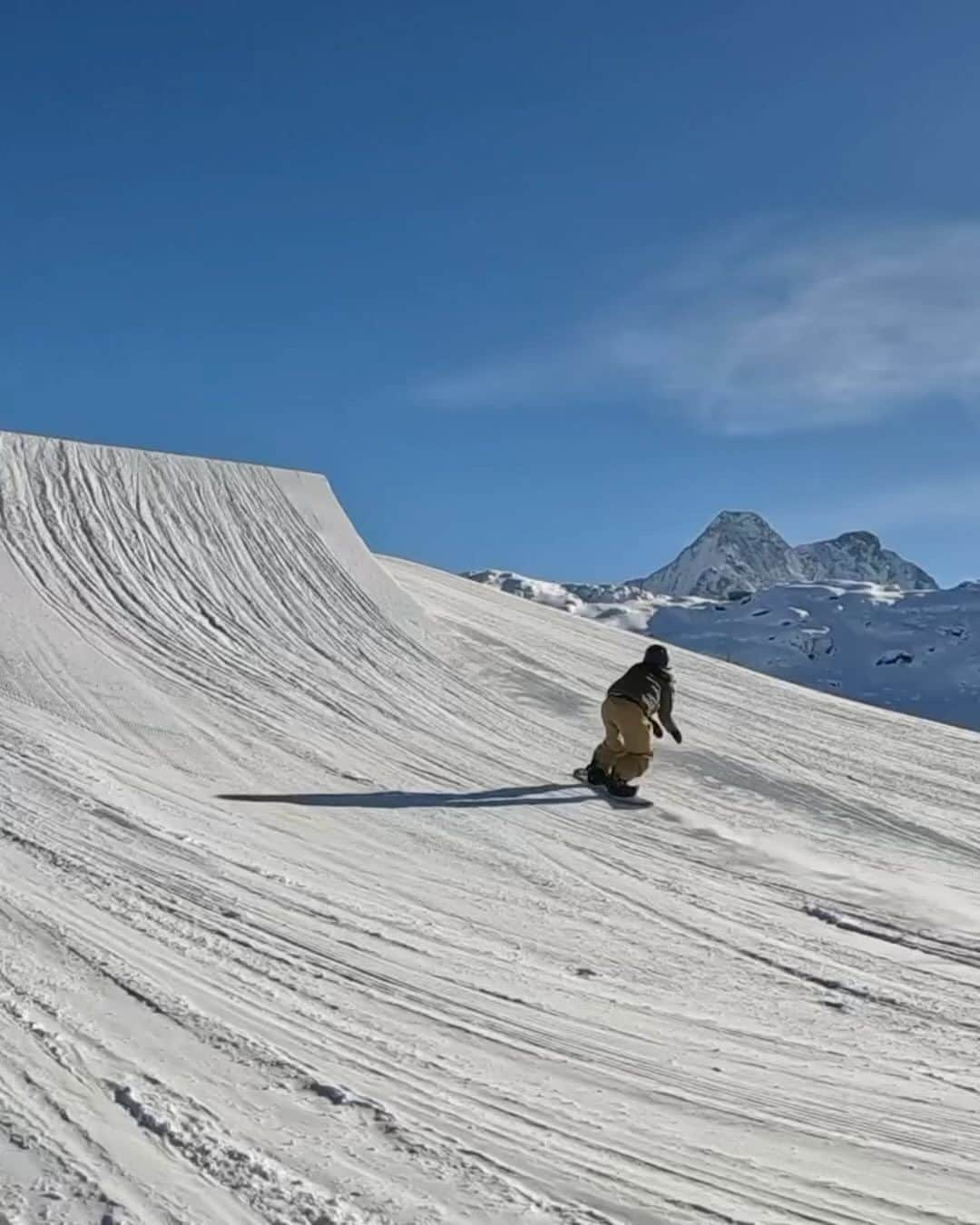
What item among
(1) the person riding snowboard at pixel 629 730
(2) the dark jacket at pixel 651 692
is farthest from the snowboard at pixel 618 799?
(2) the dark jacket at pixel 651 692

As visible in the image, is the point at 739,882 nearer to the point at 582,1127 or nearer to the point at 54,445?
the point at 582,1127

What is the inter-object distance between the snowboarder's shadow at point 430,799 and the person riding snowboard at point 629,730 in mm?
266

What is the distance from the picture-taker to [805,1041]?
16.6 ft

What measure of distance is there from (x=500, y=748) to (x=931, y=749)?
5.35 meters

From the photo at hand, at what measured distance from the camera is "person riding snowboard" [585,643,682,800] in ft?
35.4

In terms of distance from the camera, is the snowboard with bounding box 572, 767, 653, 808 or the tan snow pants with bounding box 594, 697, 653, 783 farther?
the tan snow pants with bounding box 594, 697, 653, 783

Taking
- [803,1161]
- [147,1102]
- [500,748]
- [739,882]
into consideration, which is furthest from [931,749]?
[147,1102]

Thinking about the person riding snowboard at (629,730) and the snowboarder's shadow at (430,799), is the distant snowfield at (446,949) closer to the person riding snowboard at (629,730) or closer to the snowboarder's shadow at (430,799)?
the snowboarder's shadow at (430,799)

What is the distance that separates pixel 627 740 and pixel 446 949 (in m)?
5.19

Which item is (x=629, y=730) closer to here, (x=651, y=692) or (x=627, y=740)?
(x=627, y=740)

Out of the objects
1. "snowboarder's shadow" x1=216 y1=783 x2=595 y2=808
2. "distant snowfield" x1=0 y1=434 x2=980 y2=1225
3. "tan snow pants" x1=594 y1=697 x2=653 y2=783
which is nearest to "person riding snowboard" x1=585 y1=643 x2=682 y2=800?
"tan snow pants" x1=594 y1=697 x2=653 y2=783

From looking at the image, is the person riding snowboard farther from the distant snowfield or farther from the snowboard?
the distant snowfield

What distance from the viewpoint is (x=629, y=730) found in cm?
1081

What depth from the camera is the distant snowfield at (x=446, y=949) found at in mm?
3537
